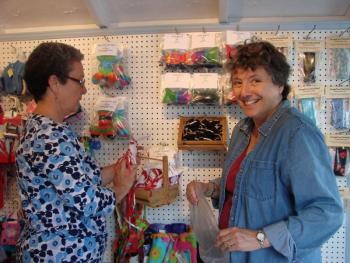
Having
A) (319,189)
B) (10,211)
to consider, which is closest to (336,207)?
(319,189)

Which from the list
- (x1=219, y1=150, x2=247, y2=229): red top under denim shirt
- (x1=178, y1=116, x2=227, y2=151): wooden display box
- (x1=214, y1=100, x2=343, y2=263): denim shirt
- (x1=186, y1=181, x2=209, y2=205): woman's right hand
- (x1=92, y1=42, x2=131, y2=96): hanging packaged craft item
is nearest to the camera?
(x1=214, y1=100, x2=343, y2=263): denim shirt

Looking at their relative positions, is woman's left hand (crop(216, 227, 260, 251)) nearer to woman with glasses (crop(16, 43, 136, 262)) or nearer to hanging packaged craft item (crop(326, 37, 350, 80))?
woman with glasses (crop(16, 43, 136, 262))

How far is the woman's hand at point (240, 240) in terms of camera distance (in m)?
0.96

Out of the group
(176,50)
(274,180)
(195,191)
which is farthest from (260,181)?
(176,50)

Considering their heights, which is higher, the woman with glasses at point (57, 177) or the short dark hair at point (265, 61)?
the short dark hair at point (265, 61)

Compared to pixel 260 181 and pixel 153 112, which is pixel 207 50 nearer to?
pixel 153 112

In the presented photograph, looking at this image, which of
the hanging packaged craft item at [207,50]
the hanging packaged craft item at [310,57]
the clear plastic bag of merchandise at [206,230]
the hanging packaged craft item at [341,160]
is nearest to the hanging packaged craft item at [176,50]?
the hanging packaged craft item at [207,50]

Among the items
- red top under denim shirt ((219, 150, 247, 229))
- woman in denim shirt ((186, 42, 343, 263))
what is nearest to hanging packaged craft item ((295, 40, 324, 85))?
woman in denim shirt ((186, 42, 343, 263))

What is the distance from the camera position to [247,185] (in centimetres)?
105

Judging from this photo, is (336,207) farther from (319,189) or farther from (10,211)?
(10,211)

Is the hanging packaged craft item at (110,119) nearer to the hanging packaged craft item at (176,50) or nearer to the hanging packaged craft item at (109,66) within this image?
the hanging packaged craft item at (109,66)

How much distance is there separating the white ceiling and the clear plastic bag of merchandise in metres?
0.89

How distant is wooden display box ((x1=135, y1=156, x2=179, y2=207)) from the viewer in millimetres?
1509

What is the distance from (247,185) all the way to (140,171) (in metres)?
0.81
